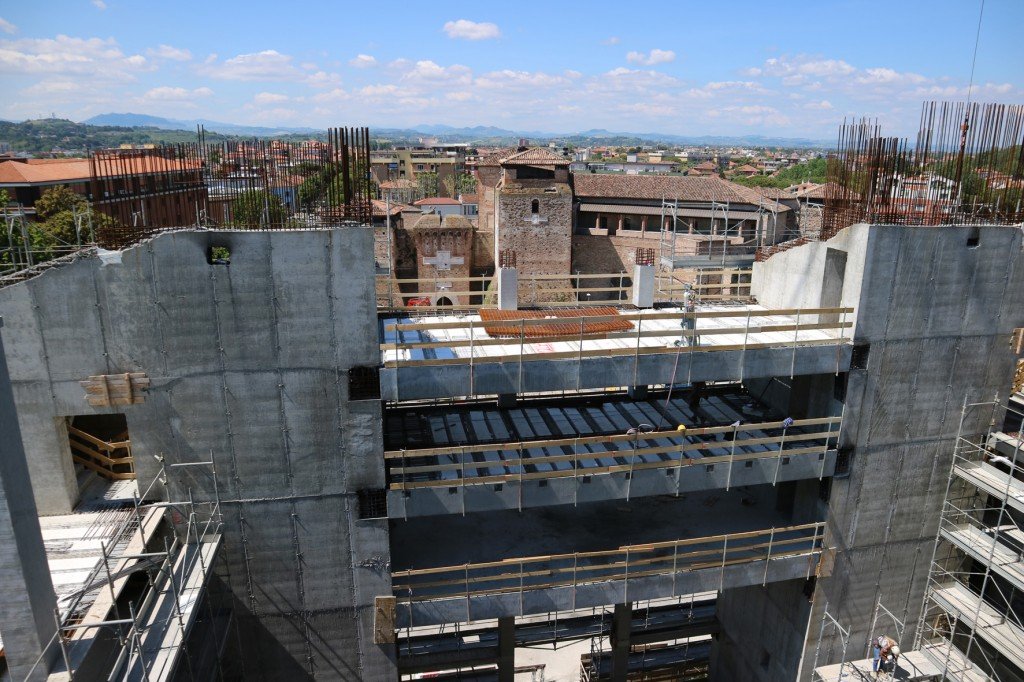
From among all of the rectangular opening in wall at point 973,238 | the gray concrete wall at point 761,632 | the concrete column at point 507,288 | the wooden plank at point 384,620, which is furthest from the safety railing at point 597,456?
the rectangular opening in wall at point 973,238

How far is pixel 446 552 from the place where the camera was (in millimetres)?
13664

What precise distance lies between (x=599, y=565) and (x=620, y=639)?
4.55 meters

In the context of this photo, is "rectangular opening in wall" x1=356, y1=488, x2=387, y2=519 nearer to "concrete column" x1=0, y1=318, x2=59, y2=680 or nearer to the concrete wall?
the concrete wall

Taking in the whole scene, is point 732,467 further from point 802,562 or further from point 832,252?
point 832,252

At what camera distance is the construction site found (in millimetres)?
10195

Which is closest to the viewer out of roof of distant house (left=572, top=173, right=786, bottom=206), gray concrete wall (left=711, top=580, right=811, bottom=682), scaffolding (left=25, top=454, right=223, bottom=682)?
scaffolding (left=25, top=454, right=223, bottom=682)

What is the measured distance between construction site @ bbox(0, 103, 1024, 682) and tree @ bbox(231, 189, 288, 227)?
12 centimetres

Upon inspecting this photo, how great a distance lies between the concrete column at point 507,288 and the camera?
612 inches

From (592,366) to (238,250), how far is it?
637cm

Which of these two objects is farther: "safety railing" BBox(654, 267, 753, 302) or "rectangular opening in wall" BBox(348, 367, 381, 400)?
"safety railing" BBox(654, 267, 753, 302)

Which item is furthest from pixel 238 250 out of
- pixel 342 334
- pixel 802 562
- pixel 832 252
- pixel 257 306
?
pixel 802 562

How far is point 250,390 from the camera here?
10828 mm

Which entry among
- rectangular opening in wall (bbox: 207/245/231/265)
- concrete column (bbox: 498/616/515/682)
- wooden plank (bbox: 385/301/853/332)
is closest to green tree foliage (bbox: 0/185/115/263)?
rectangular opening in wall (bbox: 207/245/231/265)

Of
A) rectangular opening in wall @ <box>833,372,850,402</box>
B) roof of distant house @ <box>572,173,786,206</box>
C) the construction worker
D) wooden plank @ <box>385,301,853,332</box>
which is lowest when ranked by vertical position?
the construction worker
